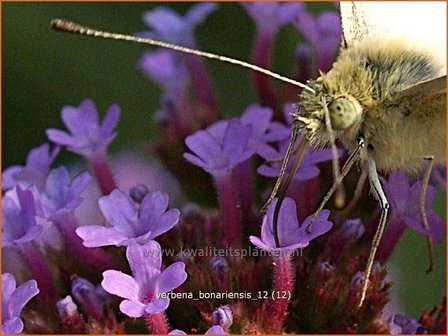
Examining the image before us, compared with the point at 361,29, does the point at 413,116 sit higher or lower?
lower

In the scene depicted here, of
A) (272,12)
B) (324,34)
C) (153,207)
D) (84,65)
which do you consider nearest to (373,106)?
(153,207)

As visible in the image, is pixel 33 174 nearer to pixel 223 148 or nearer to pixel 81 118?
pixel 81 118

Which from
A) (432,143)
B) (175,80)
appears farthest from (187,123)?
(432,143)

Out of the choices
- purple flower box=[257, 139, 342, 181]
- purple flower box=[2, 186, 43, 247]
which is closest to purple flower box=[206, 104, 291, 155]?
purple flower box=[257, 139, 342, 181]

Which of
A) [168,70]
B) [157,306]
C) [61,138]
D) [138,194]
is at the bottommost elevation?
[157,306]

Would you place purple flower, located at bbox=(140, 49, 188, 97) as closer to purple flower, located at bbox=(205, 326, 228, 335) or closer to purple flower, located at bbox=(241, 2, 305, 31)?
purple flower, located at bbox=(241, 2, 305, 31)

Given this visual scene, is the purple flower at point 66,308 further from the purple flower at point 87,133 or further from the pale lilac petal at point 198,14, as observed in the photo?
the pale lilac petal at point 198,14

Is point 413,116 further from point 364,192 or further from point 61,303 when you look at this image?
point 61,303
